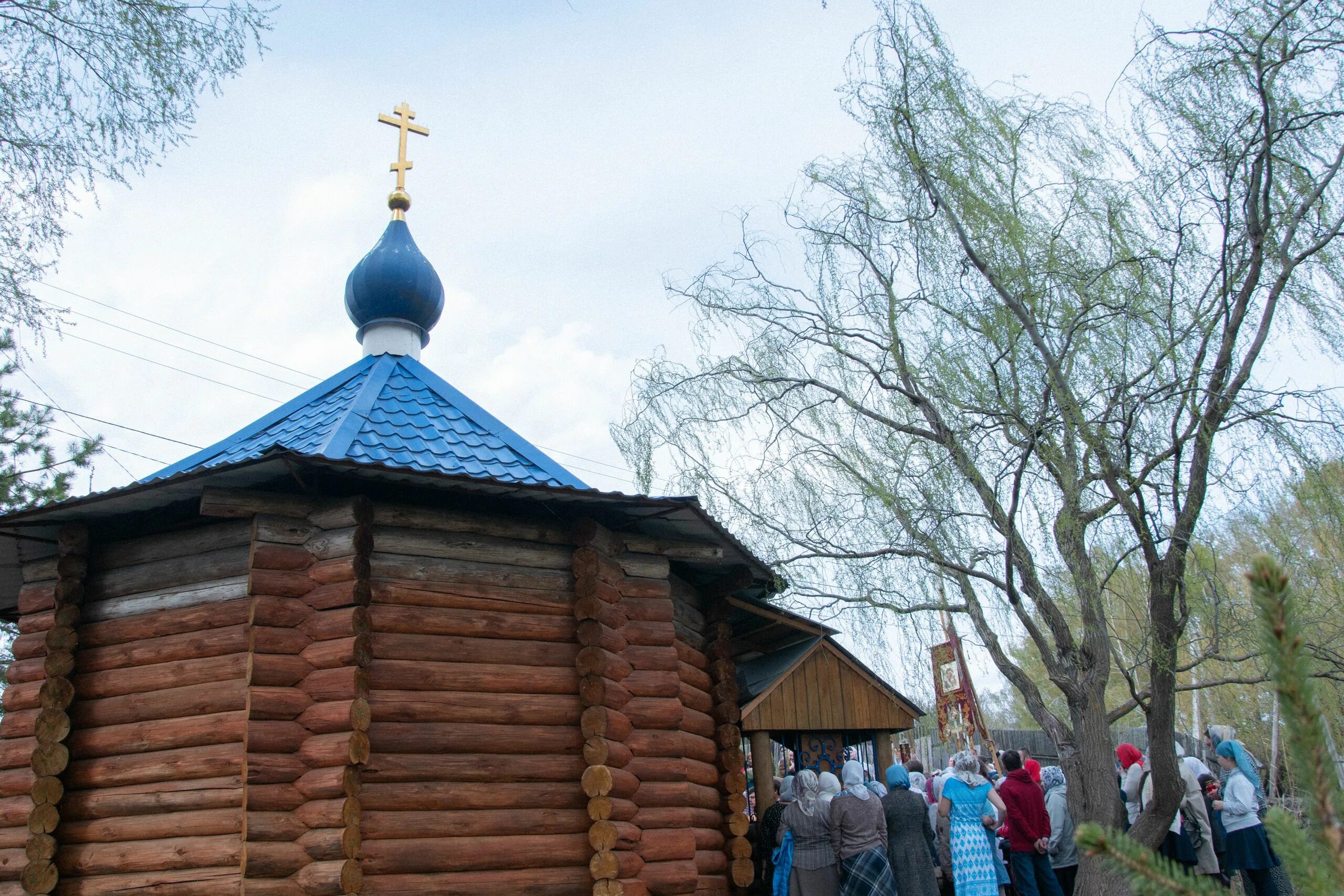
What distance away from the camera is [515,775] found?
274 inches

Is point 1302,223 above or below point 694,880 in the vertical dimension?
above

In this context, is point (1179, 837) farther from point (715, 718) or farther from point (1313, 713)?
point (1313, 713)

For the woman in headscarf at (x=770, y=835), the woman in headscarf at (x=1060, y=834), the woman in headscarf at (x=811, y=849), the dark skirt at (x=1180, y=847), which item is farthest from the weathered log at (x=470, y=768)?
the dark skirt at (x=1180, y=847)

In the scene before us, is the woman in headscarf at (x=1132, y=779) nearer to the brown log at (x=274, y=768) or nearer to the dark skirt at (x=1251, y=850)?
the dark skirt at (x=1251, y=850)

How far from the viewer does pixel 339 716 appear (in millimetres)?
6344

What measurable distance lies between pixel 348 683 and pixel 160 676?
150 cm

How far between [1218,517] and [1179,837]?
276cm

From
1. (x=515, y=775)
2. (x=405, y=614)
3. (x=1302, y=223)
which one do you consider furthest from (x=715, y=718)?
(x=1302, y=223)

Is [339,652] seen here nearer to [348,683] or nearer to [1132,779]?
[348,683]

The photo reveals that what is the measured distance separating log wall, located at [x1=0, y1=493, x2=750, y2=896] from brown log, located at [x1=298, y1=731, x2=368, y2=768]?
13 mm

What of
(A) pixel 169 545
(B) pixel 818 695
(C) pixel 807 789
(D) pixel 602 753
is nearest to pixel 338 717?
(D) pixel 602 753

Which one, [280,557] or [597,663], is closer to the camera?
[280,557]

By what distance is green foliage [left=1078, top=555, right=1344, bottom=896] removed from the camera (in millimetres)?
1663

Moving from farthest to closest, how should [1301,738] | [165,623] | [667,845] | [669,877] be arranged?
[667,845], [669,877], [165,623], [1301,738]
